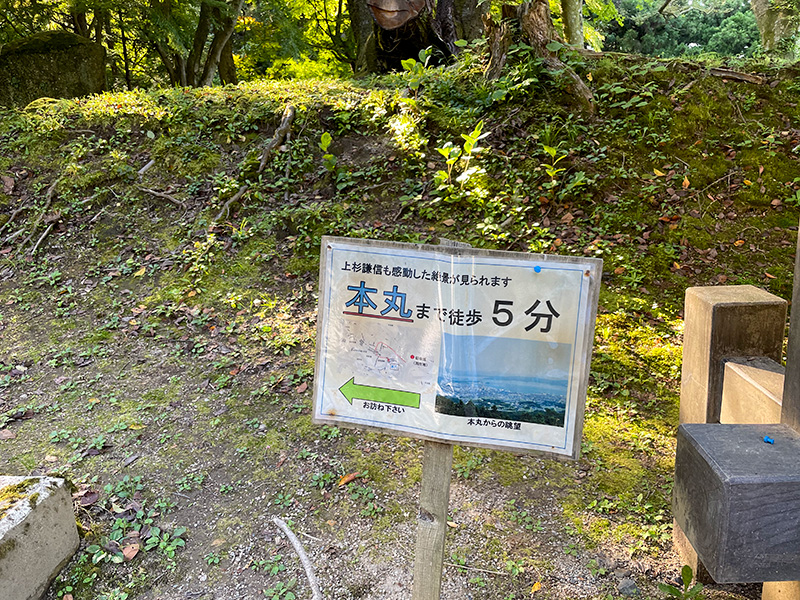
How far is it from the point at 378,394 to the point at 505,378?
46cm

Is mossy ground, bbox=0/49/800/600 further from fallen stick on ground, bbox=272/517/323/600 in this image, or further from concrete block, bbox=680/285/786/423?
concrete block, bbox=680/285/786/423

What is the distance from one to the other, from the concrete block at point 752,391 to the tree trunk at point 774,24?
9414 mm

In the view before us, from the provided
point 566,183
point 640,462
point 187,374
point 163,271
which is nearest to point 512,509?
point 640,462

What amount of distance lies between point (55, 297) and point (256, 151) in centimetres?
279

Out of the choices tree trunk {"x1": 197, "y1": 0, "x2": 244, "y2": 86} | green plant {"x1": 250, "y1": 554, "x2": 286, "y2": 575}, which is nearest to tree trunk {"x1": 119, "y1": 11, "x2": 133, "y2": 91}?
tree trunk {"x1": 197, "y1": 0, "x2": 244, "y2": 86}

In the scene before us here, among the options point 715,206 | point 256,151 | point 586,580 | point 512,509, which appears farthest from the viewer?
point 256,151

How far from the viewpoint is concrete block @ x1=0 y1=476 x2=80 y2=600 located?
7.52 feet

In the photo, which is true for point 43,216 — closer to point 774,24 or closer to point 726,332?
point 726,332

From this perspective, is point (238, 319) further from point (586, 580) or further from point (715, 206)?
point (715, 206)

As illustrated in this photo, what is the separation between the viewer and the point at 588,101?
241 inches

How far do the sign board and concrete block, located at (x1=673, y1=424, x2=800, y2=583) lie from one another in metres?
0.42

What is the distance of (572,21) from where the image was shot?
8.57 m

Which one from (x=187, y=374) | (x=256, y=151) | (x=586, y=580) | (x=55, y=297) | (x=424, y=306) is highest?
(x=256, y=151)

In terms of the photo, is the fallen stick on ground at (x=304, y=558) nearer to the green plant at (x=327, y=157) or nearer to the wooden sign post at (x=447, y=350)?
the wooden sign post at (x=447, y=350)
